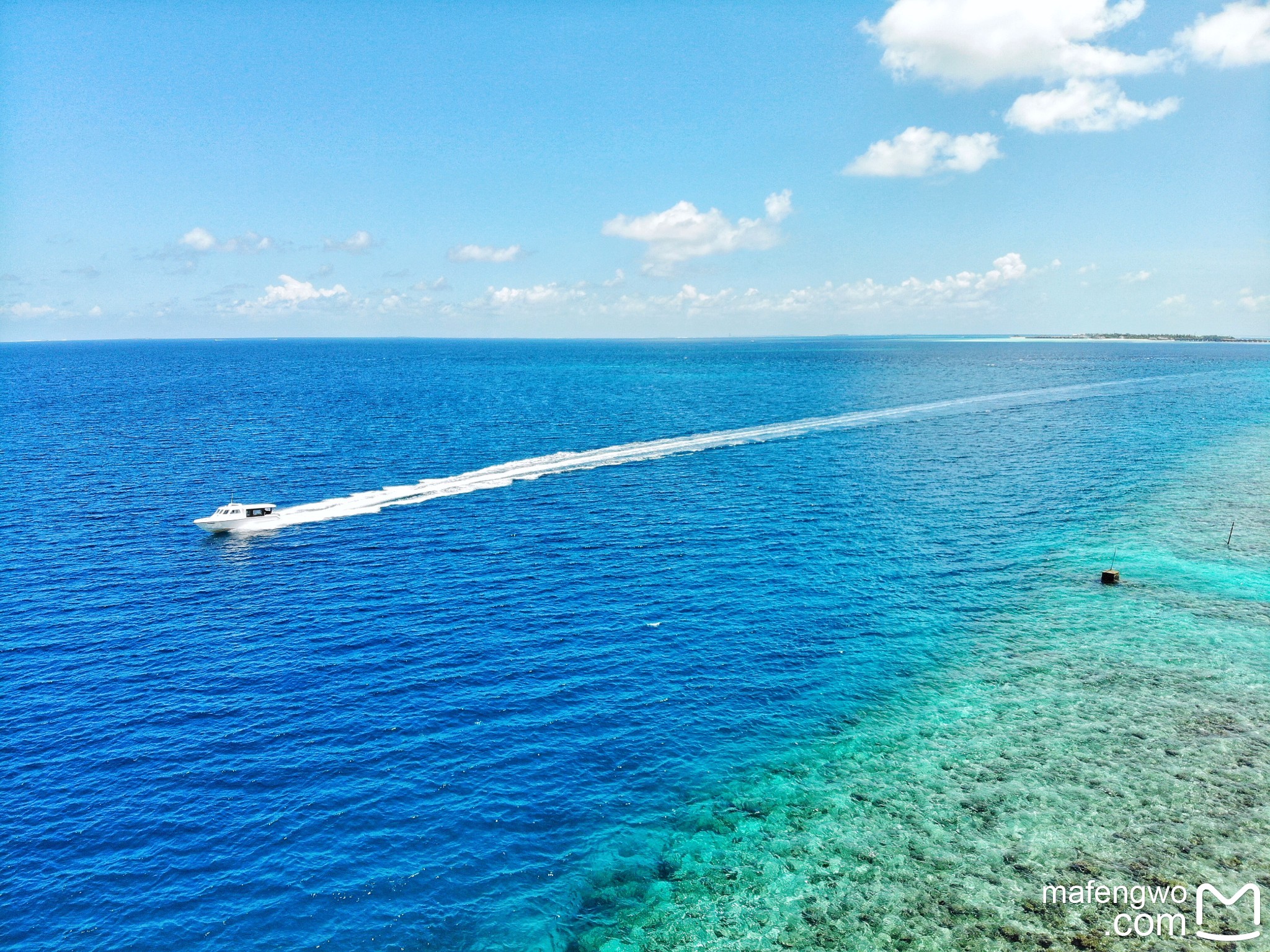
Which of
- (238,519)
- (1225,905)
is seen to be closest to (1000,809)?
(1225,905)

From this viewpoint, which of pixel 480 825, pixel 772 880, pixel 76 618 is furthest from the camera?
pixel 76 618

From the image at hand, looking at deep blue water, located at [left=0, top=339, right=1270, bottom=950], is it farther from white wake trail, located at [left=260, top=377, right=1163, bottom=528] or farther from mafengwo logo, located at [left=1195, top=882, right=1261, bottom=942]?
mafengwo logo, located at [left=1195, top=882, right=1261, bottom=942]

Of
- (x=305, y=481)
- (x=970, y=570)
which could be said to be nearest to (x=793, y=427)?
(x=970, y=570)

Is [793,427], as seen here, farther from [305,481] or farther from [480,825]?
[480,825]

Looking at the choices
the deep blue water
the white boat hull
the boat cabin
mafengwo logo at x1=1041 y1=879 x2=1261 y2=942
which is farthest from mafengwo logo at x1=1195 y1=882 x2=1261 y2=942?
the boat cabin

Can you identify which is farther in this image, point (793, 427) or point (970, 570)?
point (793, 427)

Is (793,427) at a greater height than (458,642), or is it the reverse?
(793,427)

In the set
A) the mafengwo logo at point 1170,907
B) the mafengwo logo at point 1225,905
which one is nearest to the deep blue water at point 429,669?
the mafengwo logo at point 1170,907
